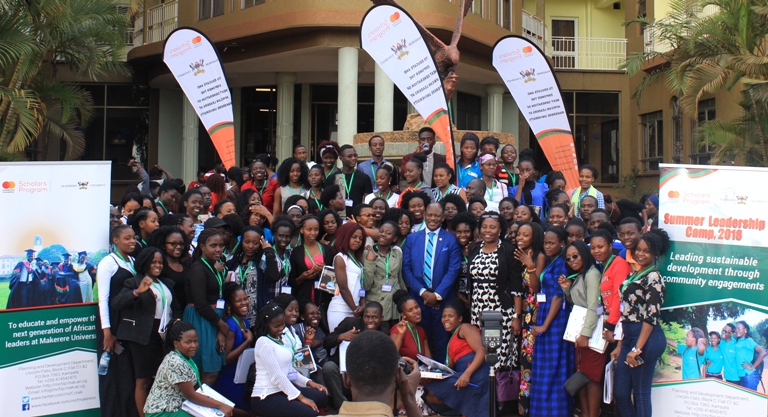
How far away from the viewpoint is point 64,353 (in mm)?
6559

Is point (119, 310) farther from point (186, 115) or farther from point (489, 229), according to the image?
point (186, 115)

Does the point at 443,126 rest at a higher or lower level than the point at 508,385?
higher

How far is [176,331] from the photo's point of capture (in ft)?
20.1

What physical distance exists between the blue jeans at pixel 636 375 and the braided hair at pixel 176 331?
3269 mm

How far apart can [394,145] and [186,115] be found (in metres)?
11.7

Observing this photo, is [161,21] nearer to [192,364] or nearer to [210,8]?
[210,8]

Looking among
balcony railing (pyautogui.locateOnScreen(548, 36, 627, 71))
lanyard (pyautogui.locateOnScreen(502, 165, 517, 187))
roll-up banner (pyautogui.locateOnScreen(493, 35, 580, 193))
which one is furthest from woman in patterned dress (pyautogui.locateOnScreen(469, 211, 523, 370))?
balcony railing (pyautogui.locateOnScreen(548, 36, 627, 71))

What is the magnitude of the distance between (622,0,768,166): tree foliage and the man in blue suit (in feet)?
25.1

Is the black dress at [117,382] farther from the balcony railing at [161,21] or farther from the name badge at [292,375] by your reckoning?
the balcony railing at [161,21]

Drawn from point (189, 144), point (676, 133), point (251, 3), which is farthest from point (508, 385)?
point (189, 144)

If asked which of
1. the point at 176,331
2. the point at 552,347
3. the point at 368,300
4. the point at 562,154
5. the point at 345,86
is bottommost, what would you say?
the point at 552,347

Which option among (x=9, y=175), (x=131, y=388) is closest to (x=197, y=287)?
(x=131, y=388)

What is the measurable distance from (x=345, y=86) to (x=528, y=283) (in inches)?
472

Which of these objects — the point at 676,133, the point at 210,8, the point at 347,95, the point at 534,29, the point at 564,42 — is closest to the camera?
the point at 347,95
